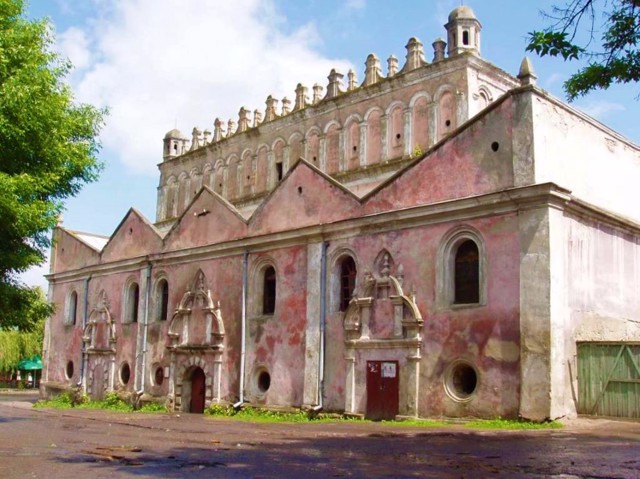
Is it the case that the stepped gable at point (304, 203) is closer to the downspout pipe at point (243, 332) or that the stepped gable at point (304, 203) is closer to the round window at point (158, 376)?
the downspout pipe at point (243, 332)

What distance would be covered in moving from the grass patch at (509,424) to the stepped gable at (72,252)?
65.1 feet

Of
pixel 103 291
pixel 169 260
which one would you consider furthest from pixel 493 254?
pixel 103 291

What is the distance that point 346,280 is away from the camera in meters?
19.8

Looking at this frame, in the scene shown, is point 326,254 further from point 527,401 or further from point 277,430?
point 527,401

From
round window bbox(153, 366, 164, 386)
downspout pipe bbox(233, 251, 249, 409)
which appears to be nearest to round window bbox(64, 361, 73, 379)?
round window bbox(153, 366, 164, 386)

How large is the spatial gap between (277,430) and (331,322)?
4.47 metres

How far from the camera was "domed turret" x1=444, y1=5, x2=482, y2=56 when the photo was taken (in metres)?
26.8

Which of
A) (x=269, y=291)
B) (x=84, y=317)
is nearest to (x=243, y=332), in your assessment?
(x=269, y=291)

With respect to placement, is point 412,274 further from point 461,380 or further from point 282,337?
point 282,337

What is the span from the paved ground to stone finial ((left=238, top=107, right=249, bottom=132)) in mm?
21454

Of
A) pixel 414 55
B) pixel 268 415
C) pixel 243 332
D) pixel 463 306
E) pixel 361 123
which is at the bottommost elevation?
pixel 268 415

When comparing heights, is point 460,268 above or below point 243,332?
above

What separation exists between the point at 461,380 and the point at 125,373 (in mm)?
15398

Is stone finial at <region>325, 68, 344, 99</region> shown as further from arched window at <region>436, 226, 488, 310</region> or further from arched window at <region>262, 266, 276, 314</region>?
arched window at <region>436, 226, 488, 310</region>
